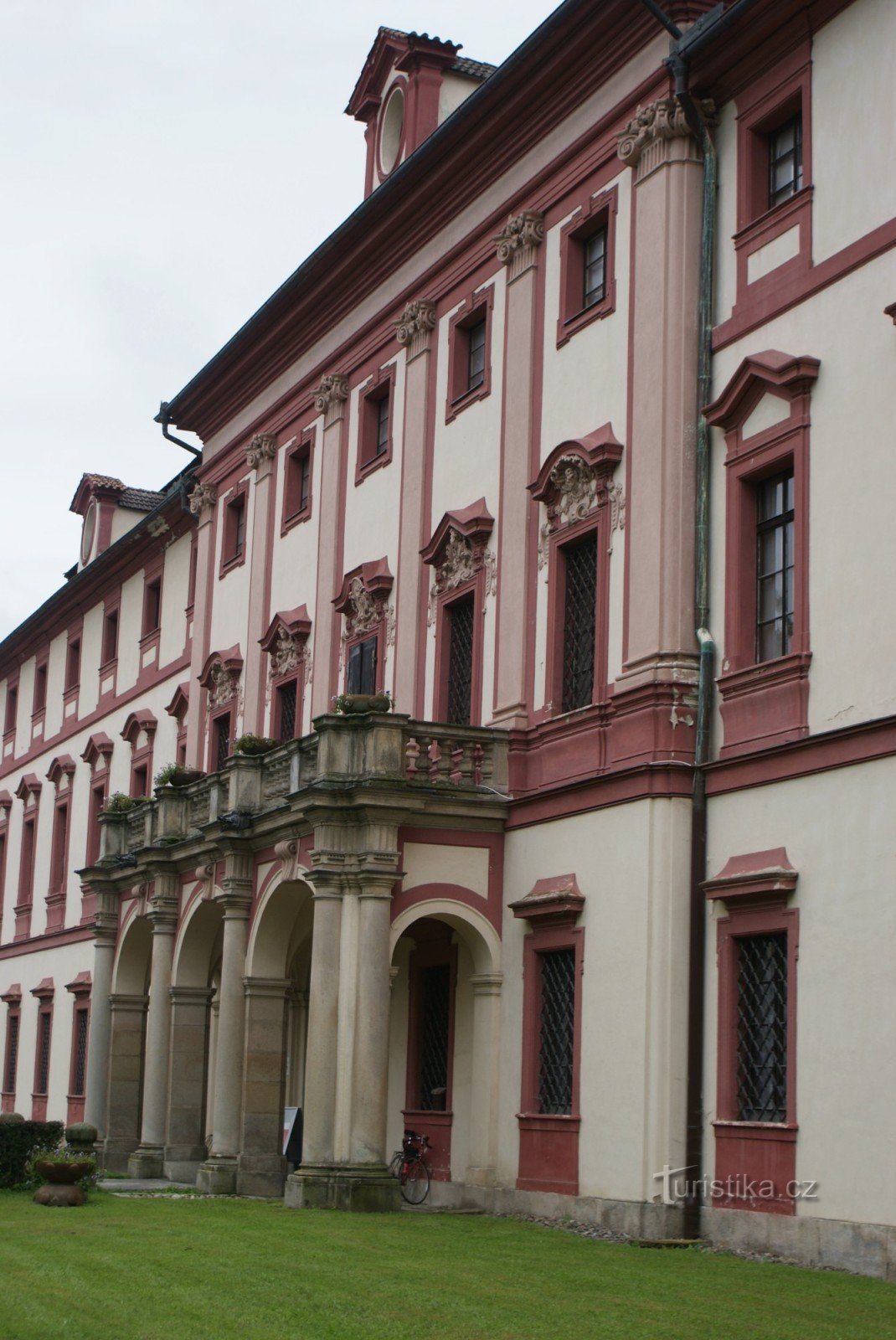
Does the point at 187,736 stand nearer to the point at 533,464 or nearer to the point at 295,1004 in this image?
the point at 295,1004

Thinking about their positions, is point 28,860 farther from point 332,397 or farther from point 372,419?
point 372,419

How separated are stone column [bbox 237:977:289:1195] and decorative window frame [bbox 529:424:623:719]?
18.8ft

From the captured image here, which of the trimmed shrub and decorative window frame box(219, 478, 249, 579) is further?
decorative window frame box(219, 478, 249, 579)

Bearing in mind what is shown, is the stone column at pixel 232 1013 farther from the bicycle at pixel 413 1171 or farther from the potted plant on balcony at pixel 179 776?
the potted plant on balcony at pixel 179 776

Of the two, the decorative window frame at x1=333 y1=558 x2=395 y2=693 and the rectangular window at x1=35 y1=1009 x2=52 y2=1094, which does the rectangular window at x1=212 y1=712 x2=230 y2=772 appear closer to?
the decorative window frame at x1=333 y1=558 x2=395 y2=693

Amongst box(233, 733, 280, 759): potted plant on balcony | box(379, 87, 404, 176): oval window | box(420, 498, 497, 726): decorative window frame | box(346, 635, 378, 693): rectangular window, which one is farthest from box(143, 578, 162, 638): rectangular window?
box(420, 498, 497, 726): decorative window frame

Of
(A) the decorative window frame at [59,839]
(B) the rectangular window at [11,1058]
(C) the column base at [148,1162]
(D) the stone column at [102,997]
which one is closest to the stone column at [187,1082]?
(C) the column base at [148,1162]

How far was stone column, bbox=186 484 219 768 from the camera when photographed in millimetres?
34406

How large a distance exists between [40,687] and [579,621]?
100.0ft

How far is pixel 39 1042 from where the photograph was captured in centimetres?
4331

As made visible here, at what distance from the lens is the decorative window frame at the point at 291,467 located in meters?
30.7

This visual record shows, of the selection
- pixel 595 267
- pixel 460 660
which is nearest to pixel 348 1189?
pixel 460 660

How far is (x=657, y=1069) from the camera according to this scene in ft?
63.3

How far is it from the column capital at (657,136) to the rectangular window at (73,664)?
1101 inches
